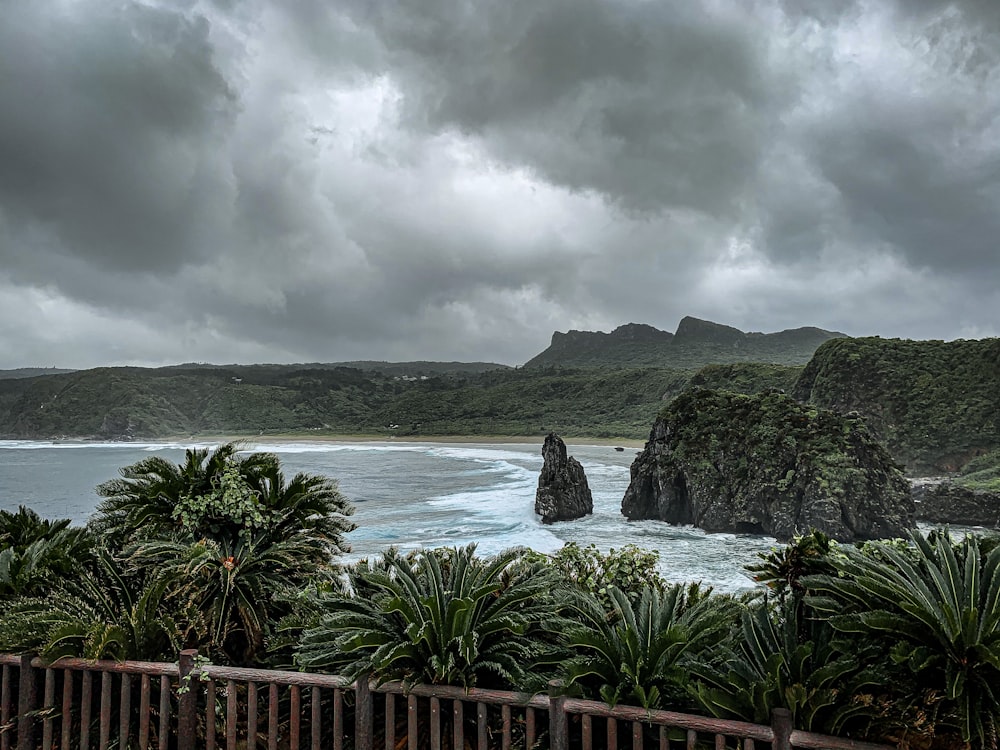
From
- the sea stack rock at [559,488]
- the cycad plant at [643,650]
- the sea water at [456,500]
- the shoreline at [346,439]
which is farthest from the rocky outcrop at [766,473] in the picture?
the shoreline at [346,439]

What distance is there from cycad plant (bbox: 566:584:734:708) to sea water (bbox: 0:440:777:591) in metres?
8.68

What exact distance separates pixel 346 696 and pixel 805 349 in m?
156

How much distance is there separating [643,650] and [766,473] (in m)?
30.8

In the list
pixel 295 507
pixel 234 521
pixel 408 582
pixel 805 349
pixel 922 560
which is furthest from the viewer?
pixel 805 349

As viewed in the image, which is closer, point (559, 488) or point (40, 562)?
point (40, 562)

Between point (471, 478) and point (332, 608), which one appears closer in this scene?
point (332, 608)

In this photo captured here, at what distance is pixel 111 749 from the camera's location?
432cm

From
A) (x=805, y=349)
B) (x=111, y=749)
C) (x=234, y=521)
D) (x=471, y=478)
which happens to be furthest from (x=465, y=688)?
(x=805, y=349)

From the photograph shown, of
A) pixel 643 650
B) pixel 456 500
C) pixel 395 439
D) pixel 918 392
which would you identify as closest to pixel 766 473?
pixel 456 500

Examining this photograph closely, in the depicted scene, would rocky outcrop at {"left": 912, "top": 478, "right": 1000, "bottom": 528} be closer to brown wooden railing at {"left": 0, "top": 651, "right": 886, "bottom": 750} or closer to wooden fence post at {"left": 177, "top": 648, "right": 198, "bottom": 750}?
brown wooden railing at {"left": 0, "top": 651, "right": 886, "bottom": 750}

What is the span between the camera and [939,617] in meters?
3.28

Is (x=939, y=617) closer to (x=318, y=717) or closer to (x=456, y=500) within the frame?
(x=318, y=717)

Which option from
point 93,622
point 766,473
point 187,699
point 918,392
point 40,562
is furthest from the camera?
point 918,392

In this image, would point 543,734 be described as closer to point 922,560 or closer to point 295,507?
point 922,560
